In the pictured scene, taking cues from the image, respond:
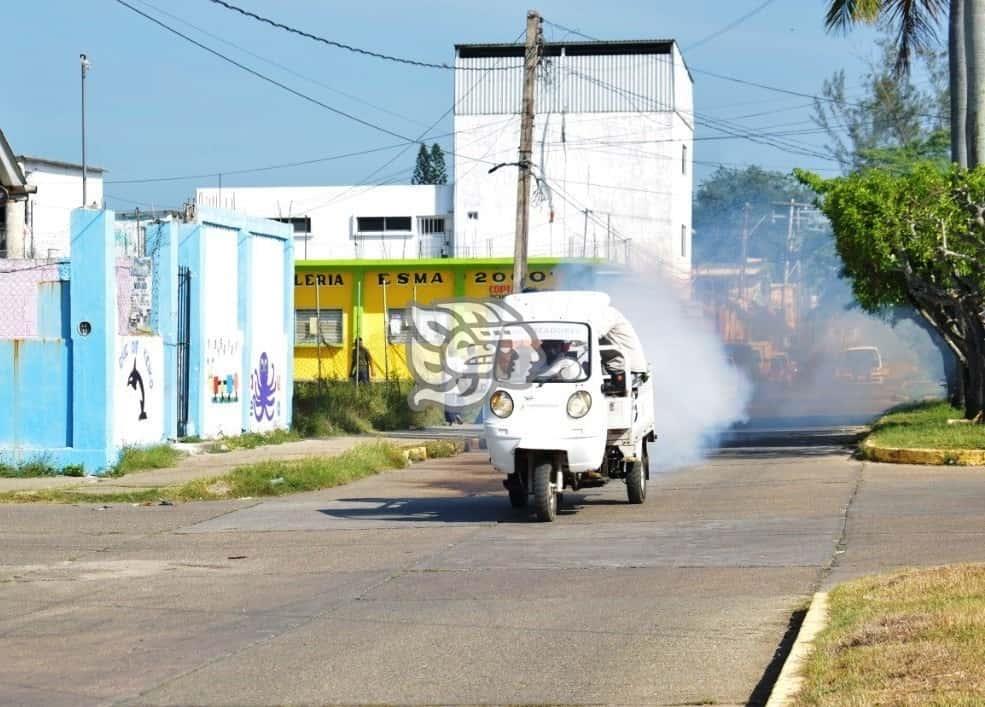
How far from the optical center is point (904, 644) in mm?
8562

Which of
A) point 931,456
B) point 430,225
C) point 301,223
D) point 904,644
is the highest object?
point 301,223

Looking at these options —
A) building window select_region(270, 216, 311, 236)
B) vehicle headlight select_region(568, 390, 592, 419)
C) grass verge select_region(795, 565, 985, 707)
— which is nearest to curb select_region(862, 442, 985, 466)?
vehicle headlight select_region(568, 390, 592, 419)

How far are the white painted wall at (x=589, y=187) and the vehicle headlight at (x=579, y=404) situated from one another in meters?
46.2

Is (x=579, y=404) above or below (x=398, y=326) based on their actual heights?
below

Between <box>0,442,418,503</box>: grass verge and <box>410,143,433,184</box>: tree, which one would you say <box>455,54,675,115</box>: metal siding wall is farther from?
<box>0,442,418,503</box>: grass verge

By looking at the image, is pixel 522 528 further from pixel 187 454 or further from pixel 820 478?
pixel 187 454

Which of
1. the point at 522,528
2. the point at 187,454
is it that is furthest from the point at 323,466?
the point at 522,528

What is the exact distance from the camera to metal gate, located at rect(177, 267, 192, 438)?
A: 28.4m

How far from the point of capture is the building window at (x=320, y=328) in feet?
161

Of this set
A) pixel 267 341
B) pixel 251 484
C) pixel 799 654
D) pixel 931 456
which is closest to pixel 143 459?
pixel 251 484

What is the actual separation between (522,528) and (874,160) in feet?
145

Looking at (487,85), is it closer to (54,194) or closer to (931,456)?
(54,194)

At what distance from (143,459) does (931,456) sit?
500 inches

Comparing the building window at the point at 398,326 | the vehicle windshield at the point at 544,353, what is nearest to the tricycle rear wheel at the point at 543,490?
the vehicle windshield at the point at 544,353
